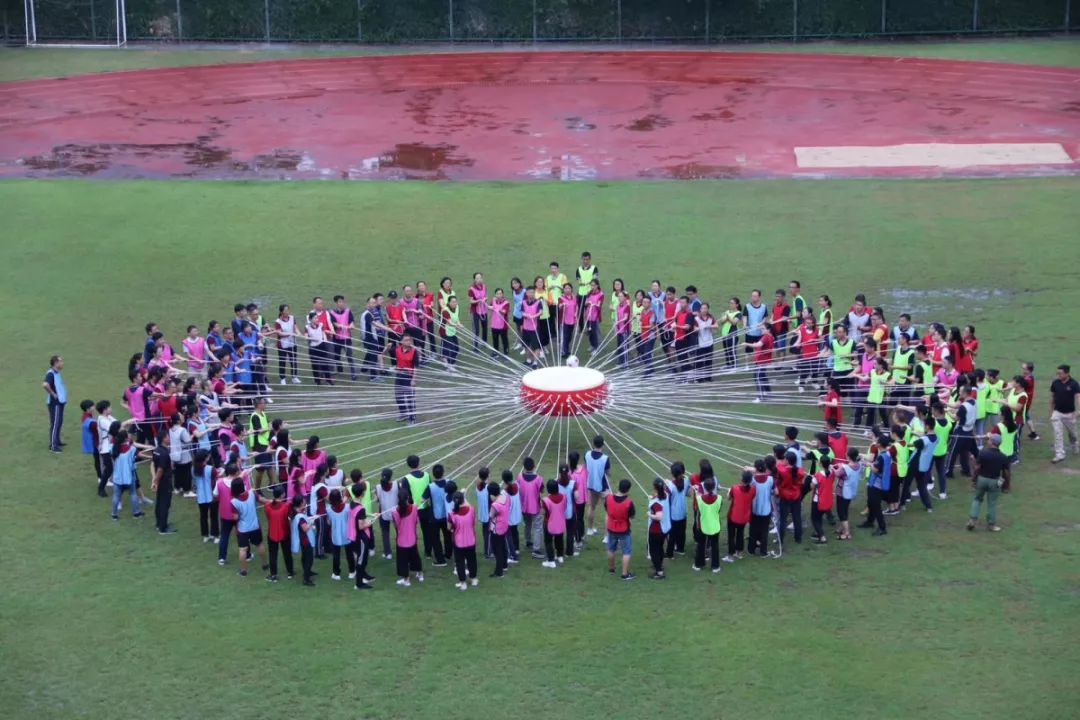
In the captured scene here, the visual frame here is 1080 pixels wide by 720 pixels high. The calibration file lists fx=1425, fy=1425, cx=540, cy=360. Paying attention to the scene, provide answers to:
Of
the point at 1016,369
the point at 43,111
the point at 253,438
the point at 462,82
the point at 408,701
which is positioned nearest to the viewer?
the point at 408,701

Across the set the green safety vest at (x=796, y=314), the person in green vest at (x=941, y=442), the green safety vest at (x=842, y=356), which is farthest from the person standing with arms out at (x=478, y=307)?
the person in green vest at (x=941, y=442)

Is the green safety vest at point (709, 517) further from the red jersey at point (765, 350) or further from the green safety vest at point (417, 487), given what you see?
the red jersey at point (765, 350)

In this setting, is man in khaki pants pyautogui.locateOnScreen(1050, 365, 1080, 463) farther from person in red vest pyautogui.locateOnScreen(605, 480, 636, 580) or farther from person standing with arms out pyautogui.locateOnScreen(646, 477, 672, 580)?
person in red vest pyautogui.locateOnScreen(605, 480, 636, 580)

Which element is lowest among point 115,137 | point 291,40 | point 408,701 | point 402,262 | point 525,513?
point 408,701

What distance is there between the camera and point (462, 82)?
1459 inches

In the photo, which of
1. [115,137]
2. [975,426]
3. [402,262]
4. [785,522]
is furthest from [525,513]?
[115,137]

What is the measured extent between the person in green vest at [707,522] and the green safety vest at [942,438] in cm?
290

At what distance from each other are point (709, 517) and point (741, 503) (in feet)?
1.51

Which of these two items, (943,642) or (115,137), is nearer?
(943,642)

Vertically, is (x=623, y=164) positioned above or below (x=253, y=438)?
above

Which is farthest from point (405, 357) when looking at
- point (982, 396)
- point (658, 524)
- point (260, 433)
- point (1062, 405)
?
point (1062, 405)

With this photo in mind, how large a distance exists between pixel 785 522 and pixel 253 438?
597 centimetres

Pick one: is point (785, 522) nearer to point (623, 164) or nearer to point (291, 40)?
point (623, 164)

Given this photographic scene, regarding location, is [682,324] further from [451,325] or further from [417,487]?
[417,487]
